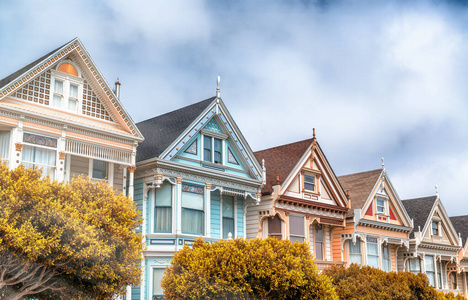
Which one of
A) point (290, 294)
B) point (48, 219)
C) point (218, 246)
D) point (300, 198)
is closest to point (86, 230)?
point (48, 219)

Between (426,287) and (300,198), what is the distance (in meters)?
8.16

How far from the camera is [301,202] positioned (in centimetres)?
3069

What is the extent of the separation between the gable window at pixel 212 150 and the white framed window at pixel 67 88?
Result: 676cm

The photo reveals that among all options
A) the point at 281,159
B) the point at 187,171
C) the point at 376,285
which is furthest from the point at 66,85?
the point at 376,285

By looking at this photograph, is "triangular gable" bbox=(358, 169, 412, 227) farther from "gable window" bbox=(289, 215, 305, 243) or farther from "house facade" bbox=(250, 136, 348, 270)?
"gable window" bbox=(289, 215, 305, 243)

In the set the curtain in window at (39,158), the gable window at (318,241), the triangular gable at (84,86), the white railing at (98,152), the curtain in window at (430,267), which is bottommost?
the curtain in window at (430,267)

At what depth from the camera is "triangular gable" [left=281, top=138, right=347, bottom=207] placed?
3166 centimetres

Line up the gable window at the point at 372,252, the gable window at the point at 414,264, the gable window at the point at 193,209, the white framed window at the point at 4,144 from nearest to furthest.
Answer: the white framed window at the point at 4,144 < the gable window at the point at 193,209 < the gable window at the point at 372,252 < the gable window at the point at 414,264

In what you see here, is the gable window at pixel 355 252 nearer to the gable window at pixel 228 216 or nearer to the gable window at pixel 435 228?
the gable window at pixel 228 216

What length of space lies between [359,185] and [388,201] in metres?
2.43

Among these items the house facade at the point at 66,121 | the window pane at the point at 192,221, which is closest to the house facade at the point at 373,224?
the window pane at the point at 192,221

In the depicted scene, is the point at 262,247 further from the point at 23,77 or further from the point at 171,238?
the point at 23,77

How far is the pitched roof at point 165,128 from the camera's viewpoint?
2547 centimetres

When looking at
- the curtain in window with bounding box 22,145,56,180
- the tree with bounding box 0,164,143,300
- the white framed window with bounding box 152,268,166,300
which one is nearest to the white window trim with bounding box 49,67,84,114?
the curtain in window with bounding box 22,145,56,180
